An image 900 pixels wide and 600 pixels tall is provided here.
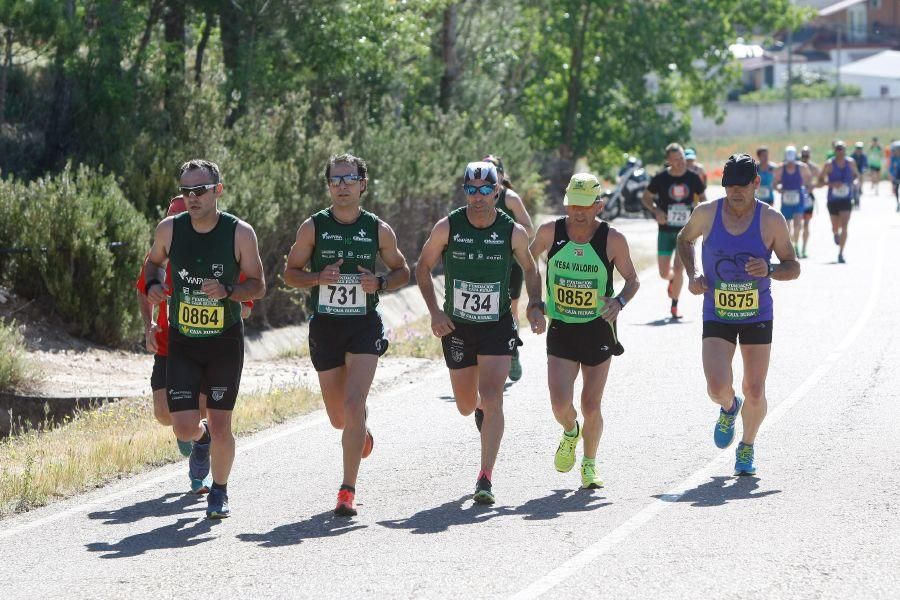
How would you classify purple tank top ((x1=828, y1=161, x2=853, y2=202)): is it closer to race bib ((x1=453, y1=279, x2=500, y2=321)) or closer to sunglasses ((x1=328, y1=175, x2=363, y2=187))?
race bib ((x1=453, y1=279, x2=500, y2=321))

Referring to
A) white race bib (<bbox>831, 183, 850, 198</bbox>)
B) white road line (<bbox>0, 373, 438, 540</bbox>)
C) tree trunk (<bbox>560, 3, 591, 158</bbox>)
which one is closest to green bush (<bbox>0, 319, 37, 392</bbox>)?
white road line (<bbox>0, 373, 438, 540</bbox>)

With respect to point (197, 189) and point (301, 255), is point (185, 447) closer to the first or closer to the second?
point (301, 255)

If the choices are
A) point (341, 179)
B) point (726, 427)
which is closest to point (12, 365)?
point (341, 179)

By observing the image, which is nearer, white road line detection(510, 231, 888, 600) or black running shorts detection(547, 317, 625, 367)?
white road line detection(510, 231, 888, 600)

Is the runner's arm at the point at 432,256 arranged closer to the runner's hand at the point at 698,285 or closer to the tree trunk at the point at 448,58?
the runner's hand at the point at 698,285

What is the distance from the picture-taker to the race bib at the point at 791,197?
25.6m

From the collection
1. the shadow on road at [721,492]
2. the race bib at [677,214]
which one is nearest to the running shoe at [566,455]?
the shadow on road at [721,492]

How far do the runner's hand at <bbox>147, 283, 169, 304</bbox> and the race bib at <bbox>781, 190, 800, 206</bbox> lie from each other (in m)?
18.6

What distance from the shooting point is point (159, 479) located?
9.83 m

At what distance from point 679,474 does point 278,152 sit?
437 inches

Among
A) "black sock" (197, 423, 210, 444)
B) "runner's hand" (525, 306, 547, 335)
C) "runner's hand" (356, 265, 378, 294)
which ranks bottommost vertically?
"black sock" (197, 423, 210, 444)

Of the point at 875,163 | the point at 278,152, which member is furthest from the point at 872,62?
the point at 278,152

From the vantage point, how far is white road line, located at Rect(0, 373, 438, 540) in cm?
859

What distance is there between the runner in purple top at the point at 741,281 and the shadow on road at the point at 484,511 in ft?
4.01
